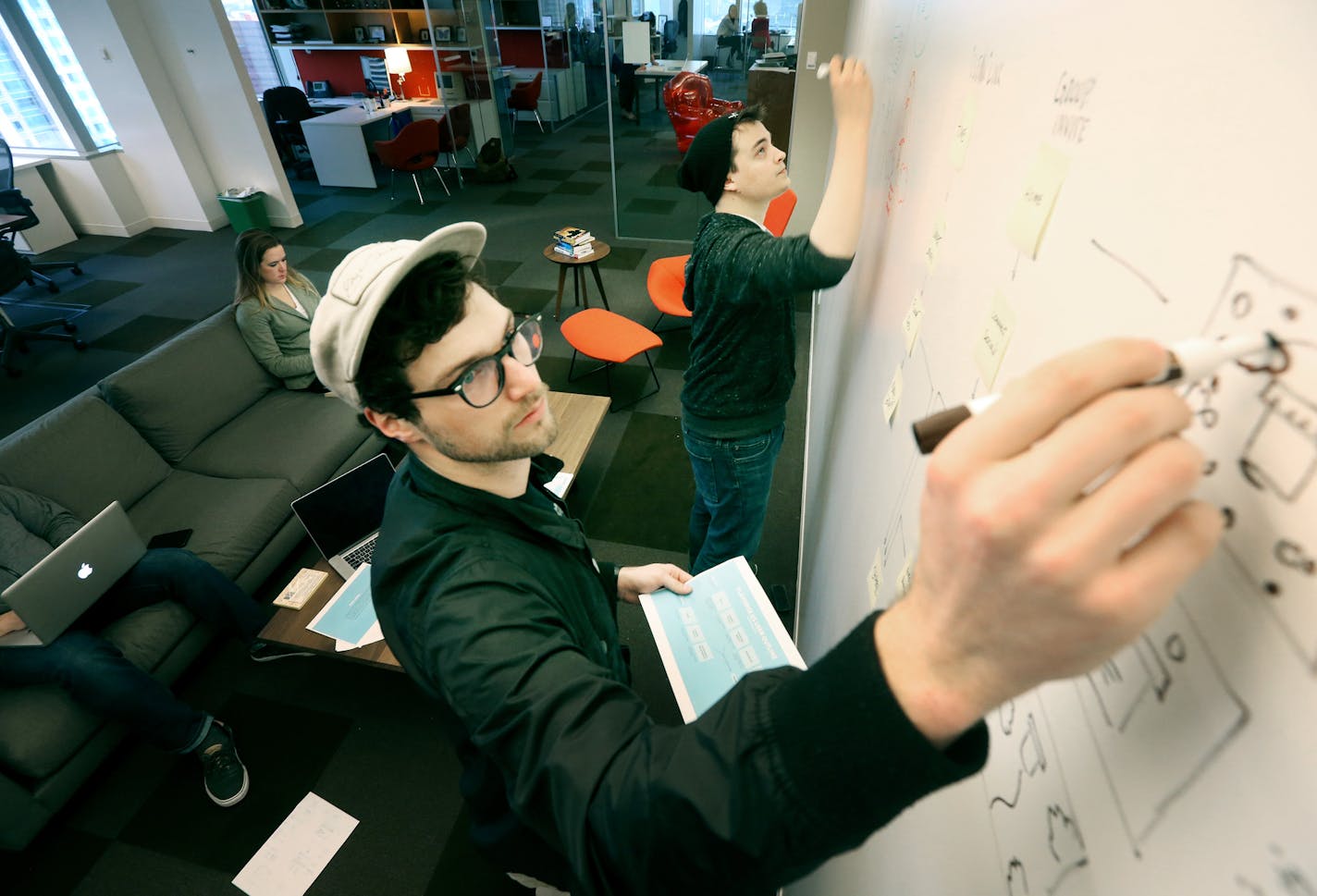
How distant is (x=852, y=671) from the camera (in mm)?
417

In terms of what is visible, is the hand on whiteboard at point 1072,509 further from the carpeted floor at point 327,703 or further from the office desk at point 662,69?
the office desk at point 662,69

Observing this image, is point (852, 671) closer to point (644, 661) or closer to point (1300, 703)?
point (1300, 703)

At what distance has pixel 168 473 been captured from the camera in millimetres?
2691

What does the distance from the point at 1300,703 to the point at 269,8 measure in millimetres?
12150

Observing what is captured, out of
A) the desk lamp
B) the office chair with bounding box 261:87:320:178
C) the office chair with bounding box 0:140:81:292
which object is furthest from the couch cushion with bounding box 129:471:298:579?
the desk lamp

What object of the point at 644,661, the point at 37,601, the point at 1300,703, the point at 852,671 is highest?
the point at 1300,703

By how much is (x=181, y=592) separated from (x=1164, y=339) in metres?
2.89

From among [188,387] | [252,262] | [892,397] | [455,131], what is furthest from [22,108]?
[892,397]

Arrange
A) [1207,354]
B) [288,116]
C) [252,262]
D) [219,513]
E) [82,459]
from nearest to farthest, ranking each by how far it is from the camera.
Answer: [1207,354] → [82,459] → [219,513] → [252,262] → [288,116]

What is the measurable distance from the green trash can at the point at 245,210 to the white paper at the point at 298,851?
245 inches

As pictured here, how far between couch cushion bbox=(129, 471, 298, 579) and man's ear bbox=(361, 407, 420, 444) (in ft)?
6.03

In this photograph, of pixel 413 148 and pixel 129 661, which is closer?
pixel 129 661

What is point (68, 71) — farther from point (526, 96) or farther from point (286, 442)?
point (286, 442)

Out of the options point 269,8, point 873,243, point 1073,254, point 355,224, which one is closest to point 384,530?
point 1073,254
